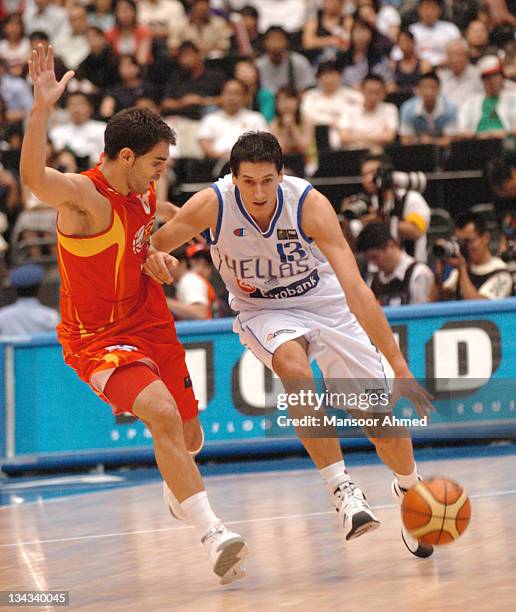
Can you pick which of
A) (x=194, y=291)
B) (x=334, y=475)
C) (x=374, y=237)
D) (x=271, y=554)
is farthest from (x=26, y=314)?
(x=334, y=475)

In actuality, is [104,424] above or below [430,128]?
below

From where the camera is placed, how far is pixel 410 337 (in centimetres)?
1023

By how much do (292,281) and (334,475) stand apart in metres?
1.02

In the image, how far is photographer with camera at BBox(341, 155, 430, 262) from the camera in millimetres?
10711

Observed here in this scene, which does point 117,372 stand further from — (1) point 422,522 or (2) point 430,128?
(2) point 430,128

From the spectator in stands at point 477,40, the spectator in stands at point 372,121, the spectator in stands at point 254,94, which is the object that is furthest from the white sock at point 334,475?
the spectator in stands at point 477,40

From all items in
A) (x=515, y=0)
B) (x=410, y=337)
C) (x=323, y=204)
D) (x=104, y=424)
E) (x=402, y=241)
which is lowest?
(x=104, y=424)

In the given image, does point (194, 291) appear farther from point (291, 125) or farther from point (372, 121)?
point (372, 121)

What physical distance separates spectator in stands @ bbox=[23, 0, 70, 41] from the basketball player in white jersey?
1247 centimetres

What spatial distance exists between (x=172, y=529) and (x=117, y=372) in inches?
81.0

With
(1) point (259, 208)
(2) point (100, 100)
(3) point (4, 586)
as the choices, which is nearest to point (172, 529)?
(3) point (4, 586)

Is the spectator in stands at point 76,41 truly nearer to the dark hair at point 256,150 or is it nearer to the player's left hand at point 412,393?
the dark hair at point 256,150

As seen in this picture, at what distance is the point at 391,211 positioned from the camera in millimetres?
10828

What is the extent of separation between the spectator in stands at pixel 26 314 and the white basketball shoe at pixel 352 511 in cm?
571
